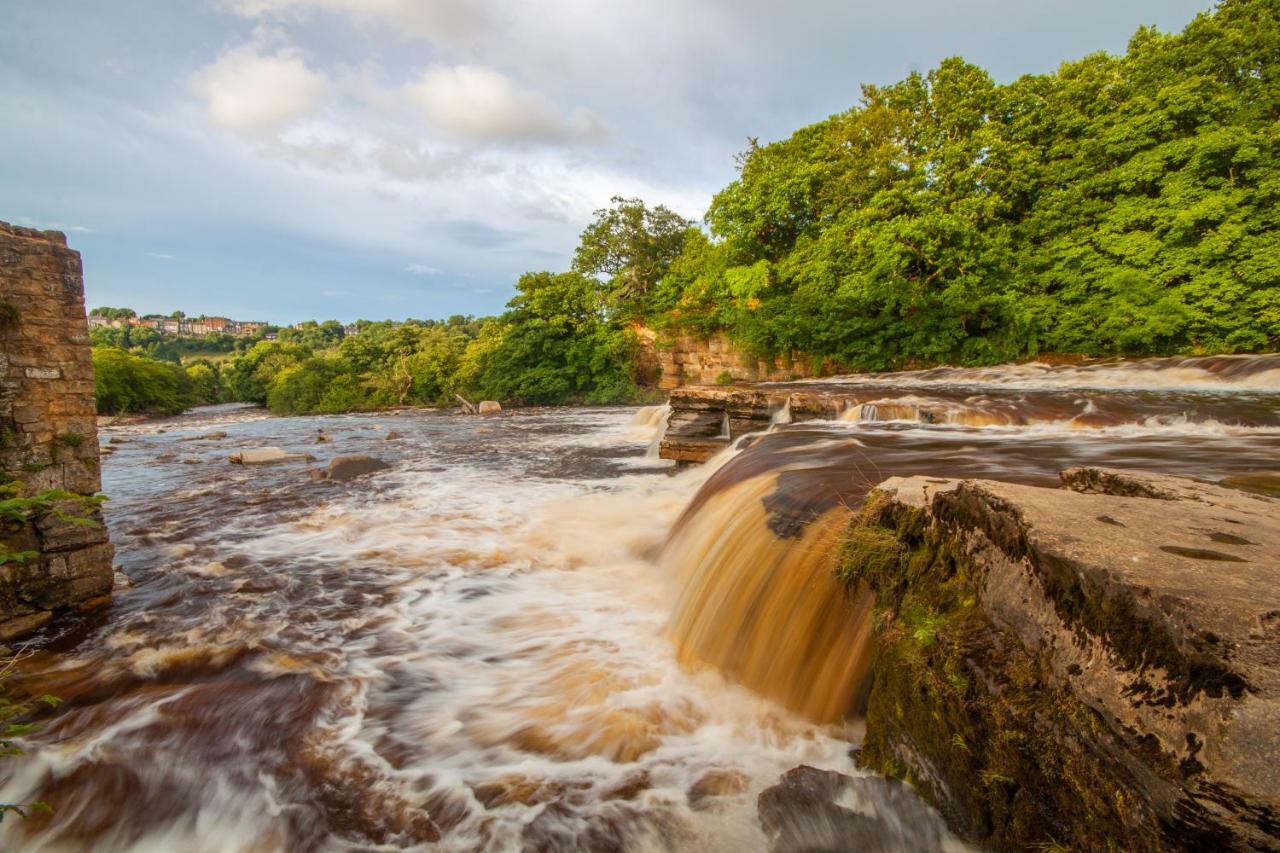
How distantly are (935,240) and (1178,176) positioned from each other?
695 centimetres

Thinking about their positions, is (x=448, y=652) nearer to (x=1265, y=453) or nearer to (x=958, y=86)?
(x=1265, y=453)

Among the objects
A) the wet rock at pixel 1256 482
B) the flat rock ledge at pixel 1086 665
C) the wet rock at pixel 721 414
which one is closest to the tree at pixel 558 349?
the wet rock at pixel 721 414

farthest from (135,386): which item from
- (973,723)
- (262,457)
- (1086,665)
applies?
(1086,665)

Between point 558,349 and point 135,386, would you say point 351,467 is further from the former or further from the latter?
point 135,386

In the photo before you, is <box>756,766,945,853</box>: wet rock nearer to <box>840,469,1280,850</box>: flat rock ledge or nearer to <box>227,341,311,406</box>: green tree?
<box>840,469,1280,850</box>: flat rock ledge

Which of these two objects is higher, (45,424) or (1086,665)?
(45,424)

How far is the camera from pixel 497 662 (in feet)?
13.4

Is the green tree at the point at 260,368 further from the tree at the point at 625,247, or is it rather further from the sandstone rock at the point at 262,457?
the sandstone rock at the point at 262,457

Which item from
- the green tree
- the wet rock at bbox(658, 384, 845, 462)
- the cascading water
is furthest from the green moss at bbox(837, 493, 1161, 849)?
the green tree

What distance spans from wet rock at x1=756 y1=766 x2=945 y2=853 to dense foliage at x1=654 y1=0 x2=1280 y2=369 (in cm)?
2084

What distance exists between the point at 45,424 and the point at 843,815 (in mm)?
6694

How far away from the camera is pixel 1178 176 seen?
16.9 m

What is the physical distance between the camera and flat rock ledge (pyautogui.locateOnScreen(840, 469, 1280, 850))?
3.95ft

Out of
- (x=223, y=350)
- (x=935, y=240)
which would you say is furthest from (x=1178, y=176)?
(x=223, y=350)
